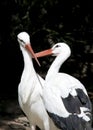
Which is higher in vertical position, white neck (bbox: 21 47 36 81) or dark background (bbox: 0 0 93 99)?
white neck (bbox: 21 47 36 81)

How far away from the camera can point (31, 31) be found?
10875 millimetres

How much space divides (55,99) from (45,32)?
13.2 feet

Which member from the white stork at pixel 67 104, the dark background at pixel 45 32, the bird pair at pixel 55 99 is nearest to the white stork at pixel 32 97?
the bird pair at pixel 55 99

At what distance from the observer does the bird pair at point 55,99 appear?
22.7ft

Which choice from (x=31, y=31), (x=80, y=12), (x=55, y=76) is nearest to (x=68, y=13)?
(x=80, y=12)

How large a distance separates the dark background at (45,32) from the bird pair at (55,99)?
2.49 m

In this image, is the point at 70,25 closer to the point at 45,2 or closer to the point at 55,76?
the point at 45,2

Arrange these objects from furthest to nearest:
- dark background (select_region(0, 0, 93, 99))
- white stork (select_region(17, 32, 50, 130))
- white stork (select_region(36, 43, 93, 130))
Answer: dark background (select_region(0, 0, 93, 99)), white stork (select_region(17, 32, 50, 130)), white stork (select_region(36, 43, 93, 130))

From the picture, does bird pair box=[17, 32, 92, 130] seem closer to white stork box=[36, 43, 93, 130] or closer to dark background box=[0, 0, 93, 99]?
white stork box=[36, 43, 93, 130]

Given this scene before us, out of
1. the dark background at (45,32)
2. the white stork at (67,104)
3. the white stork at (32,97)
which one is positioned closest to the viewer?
the white stork at (67,104)

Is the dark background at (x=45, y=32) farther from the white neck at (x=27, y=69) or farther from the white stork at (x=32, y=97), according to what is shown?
the white stork at (x=32, y=97)

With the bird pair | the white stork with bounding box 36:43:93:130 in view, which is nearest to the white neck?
the bird pair

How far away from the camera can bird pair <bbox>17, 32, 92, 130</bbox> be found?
273 inches

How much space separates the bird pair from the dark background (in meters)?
2.49
